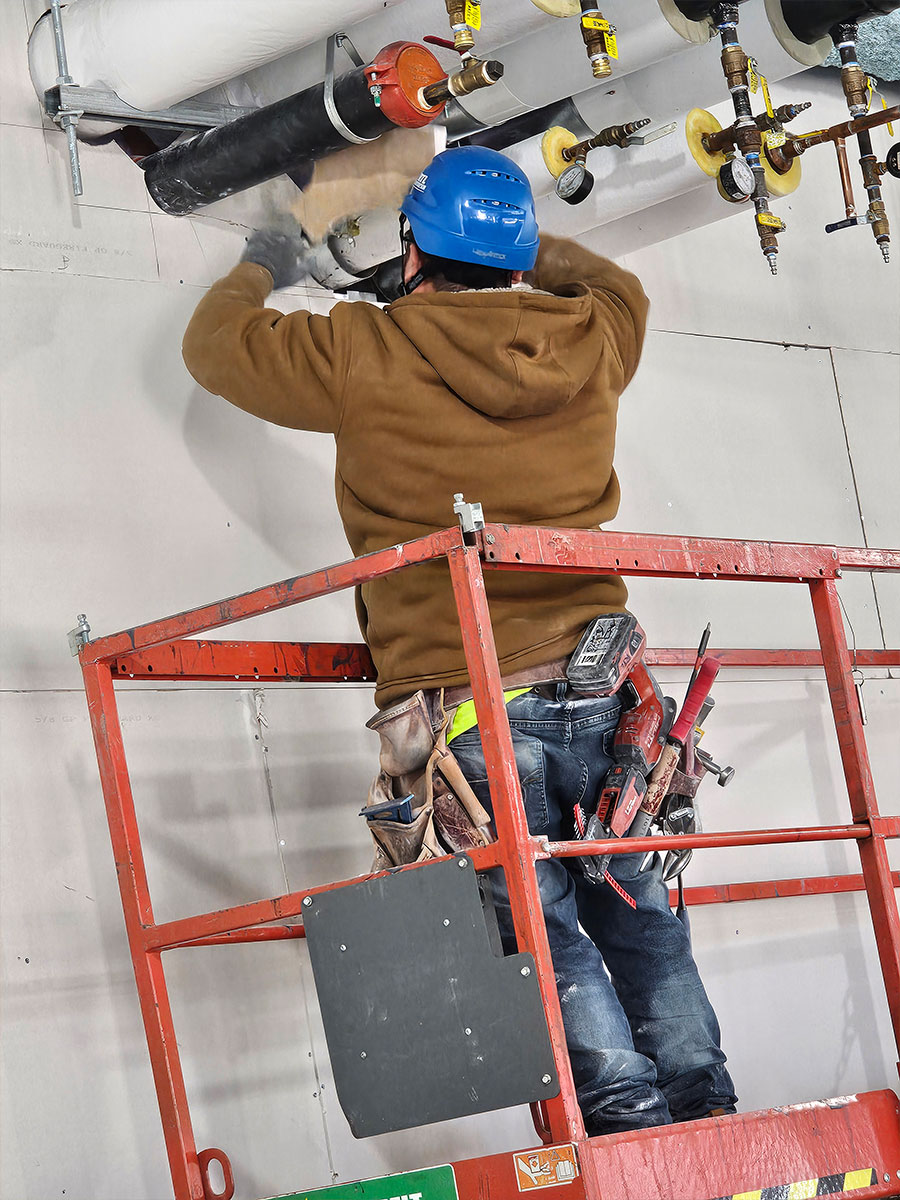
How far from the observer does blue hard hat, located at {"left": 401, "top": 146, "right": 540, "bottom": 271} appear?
3242mm

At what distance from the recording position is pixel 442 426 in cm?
317

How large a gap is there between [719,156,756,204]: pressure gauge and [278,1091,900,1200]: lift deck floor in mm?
2138

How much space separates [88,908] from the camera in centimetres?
366

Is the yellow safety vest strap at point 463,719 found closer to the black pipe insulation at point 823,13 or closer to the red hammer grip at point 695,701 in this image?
the red hammer grip at point 695,701

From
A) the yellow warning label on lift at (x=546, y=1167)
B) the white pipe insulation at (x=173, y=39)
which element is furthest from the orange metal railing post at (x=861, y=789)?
the white pipe insulation at (x=173, y=39)

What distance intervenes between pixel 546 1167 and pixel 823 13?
2.67 meters

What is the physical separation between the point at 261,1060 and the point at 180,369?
179 centimetres

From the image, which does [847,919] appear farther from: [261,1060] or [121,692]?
[121,692]

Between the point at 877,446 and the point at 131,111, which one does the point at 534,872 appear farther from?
the point at 877,446

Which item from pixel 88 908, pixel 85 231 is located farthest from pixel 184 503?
pixel 88 908

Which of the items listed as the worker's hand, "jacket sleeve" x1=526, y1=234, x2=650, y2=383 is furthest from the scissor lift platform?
the worker's hand

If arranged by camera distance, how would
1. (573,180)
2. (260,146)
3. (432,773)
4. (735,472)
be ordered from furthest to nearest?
1. (735,472)
2. (573,180)
3. (260,146)
4. (432,773)

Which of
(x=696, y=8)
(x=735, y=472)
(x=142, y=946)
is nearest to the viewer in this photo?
(x=142, y=946)

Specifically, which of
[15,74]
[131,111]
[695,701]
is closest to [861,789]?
[695,701]
